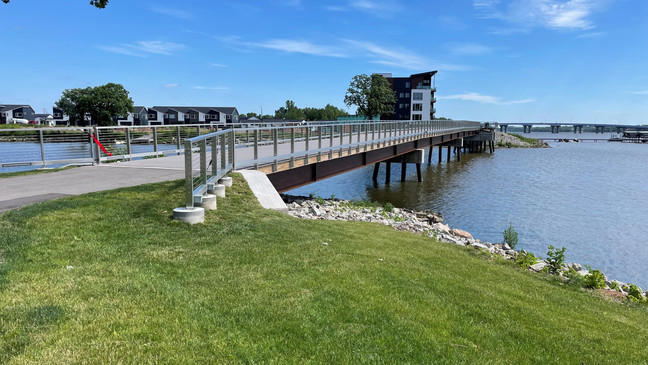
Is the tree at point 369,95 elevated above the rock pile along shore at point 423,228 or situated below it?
above

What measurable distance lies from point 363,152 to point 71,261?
19.4m

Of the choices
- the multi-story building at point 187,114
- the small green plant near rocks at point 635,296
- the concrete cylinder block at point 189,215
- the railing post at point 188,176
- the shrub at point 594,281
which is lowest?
the small green plant near rocks at point 635,296

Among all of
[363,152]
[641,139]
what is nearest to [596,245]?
[363,152]

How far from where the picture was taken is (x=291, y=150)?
52.6ft

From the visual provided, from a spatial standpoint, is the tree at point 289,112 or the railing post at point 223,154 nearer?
the railing post at point 223,154

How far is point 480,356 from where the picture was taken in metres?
4.03

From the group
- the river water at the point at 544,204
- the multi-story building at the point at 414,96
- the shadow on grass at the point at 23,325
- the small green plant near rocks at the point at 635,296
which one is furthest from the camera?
the multi-story building at the point at 414,96

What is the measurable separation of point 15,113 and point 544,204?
127483mm

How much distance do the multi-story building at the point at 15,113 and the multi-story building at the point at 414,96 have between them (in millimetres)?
95640

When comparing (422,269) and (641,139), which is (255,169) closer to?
(422,269)

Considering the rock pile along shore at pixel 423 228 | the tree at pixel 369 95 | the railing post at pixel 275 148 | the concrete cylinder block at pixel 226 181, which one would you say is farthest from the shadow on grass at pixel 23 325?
the tree at pixel 369 95

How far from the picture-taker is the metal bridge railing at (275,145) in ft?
27.2

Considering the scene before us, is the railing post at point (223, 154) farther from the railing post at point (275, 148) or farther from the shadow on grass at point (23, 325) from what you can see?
the shadow on grass at point (23, 325)

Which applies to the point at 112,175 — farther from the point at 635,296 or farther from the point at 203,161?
the point at 635,296
